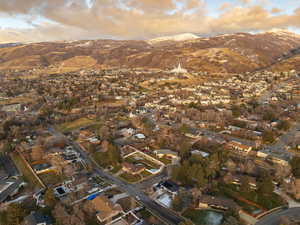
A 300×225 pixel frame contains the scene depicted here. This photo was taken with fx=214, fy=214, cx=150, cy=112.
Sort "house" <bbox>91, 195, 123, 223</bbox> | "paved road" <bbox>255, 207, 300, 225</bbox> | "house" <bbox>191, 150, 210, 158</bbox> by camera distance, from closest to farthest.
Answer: "paved road" <bbox>255, 207, 300, 225</bbox> → "house" <bbox>91, 195, 123, 223</bbox> → "house" <bbox>191, 150, 210, 158</bbox>

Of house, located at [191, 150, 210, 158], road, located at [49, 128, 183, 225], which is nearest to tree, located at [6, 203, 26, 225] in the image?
road, located at [49, 128, 183, 225]

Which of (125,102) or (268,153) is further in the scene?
(125,102)

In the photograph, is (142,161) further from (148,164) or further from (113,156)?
(113,156)

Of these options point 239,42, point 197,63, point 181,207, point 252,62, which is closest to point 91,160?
point 181,207

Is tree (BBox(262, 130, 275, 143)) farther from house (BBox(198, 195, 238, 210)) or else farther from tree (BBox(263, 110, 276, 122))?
house (BBox(198, 195, 238, 210))

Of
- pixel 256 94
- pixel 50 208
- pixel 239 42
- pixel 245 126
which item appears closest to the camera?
pixel 50 208

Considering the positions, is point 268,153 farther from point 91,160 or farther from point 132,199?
point 91,160

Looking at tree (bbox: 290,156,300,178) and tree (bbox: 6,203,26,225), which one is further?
tree (bbox: 290,156,300,178)
